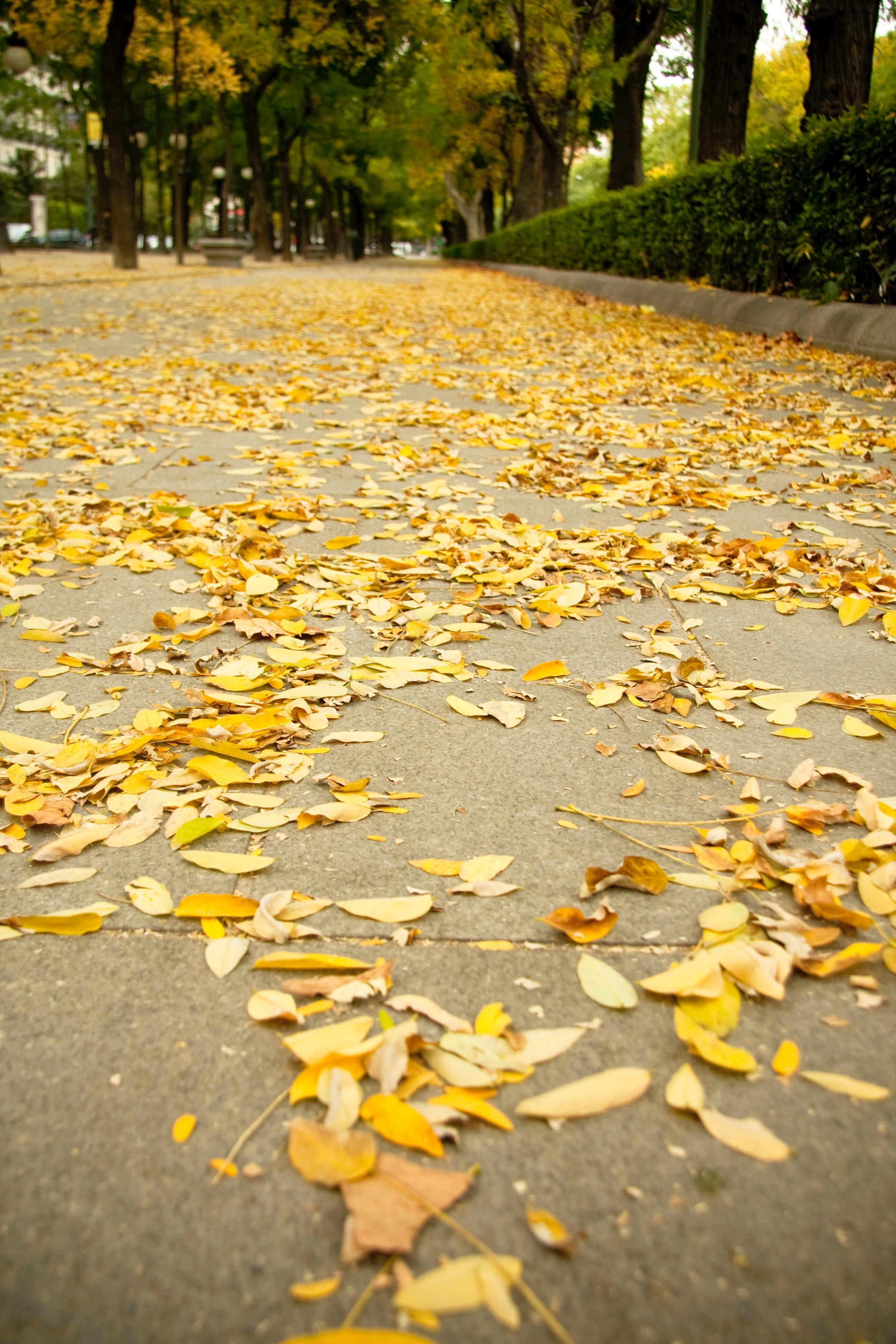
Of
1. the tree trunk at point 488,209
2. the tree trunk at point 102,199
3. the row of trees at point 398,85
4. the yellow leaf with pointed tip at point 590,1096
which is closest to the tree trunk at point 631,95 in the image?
the row of trees at point 398,85

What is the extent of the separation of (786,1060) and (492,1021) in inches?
15.3

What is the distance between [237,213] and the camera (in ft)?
185

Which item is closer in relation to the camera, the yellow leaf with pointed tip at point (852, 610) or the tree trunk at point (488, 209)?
the yellow leaf with pointed tip at point (852, 610)

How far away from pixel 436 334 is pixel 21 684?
9.46 meters

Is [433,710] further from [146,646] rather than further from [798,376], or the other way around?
[798,376]

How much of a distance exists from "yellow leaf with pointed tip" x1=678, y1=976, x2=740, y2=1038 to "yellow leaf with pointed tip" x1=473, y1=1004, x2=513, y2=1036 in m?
0.25

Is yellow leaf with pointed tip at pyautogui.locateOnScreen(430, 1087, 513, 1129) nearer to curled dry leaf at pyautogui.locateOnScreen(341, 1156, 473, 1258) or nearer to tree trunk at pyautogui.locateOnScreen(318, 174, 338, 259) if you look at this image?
curled dry leaf at pyautogui.locateOnScreen(341, 1156, 473, 1258)

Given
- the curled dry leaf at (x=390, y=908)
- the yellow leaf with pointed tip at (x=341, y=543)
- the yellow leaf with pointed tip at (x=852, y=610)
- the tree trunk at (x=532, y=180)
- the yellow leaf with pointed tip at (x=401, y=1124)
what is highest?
the tree trunk at (x=532, y=180)

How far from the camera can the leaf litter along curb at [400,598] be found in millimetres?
1654

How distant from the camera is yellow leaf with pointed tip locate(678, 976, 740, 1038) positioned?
52.6 inches

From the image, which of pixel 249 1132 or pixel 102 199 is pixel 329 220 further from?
pixel 249 1132

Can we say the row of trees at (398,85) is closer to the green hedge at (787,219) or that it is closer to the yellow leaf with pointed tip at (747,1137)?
the green hedge at (787,219)

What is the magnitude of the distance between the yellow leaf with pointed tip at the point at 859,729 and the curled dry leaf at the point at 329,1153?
148cm

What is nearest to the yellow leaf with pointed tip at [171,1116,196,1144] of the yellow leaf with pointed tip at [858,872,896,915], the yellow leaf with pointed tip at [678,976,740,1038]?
the yellow leaf with pointed tip at [678,976,740,1038]
